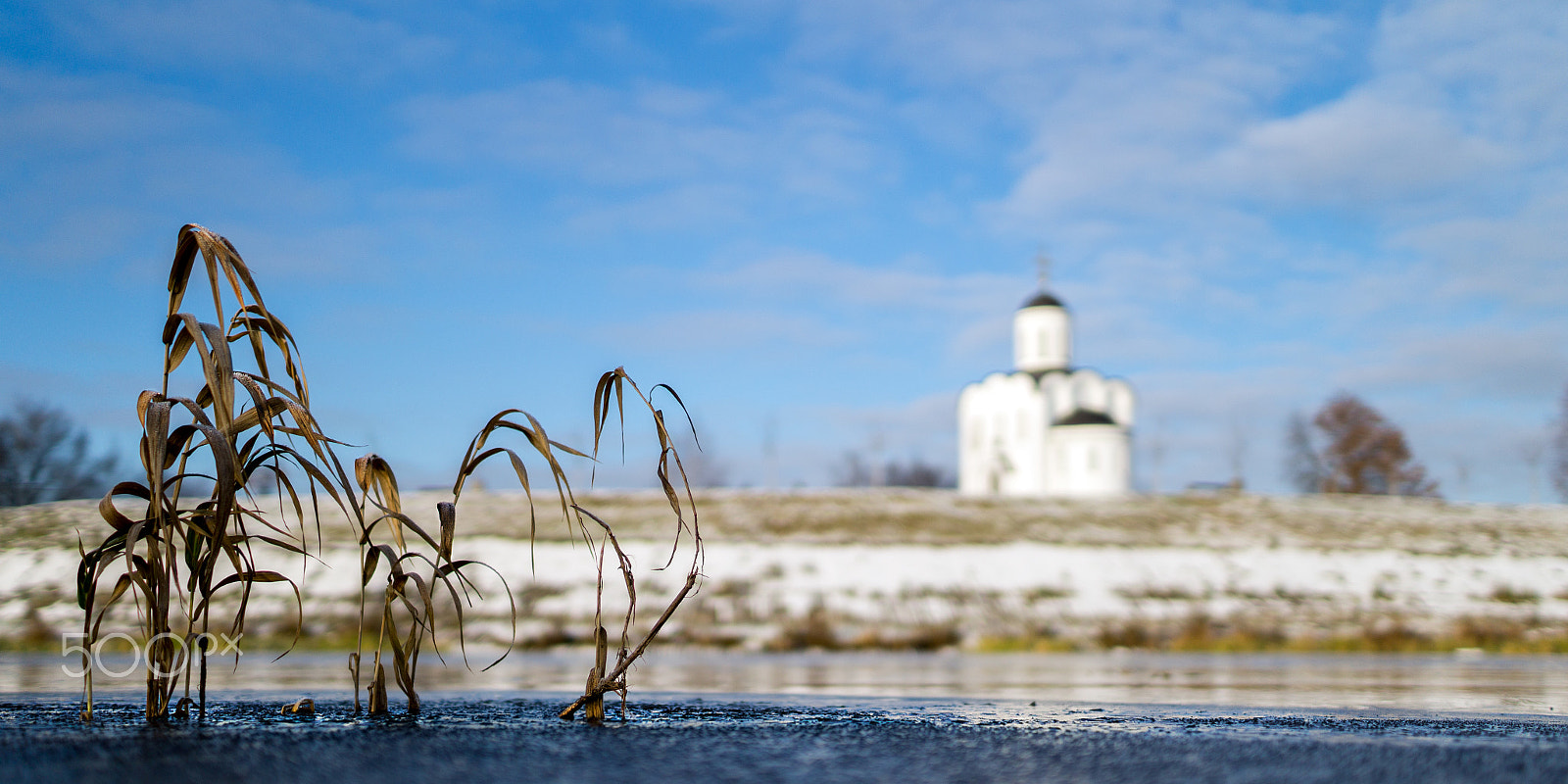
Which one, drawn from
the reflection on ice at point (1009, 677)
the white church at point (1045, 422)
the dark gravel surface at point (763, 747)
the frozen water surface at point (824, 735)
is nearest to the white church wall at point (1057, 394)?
the white church at point (1045, 422)

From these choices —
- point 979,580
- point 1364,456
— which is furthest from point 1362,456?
point 979,580

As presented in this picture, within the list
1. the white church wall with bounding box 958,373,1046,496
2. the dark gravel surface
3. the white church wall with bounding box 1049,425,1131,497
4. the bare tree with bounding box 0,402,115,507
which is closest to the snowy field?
the bare tree with bounding box 0,402,115,507

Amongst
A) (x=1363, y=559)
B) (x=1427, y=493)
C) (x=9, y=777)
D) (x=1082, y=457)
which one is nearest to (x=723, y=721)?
(x=9, y=777)

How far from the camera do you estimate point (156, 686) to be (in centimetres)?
549

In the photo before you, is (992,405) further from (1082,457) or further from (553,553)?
(553,553)

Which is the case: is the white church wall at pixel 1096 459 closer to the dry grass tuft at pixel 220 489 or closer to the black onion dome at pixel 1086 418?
the black onion dome at pixel 1086 418

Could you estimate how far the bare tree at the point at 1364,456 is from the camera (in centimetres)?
7469

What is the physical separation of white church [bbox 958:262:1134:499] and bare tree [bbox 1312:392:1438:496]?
1779 cm

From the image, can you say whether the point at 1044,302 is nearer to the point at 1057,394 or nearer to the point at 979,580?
the point at 1057,394

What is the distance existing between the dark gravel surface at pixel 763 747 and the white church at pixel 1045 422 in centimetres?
5994

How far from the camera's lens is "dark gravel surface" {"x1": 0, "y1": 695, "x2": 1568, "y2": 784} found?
3971mm

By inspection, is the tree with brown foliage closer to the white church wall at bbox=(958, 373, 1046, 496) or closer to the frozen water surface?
the white church wall at bbox=(958, 373, 1046, 496)

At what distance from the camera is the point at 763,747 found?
15.7ft

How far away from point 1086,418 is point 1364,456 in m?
22.4
